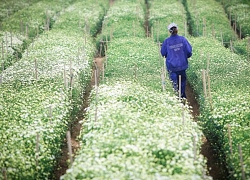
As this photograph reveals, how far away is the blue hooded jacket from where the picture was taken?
17.4 metres

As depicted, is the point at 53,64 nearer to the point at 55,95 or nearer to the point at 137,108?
the point at 55,95

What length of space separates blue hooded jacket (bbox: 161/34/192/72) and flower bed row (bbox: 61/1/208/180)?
1.29 metres

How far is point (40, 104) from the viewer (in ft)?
45.0

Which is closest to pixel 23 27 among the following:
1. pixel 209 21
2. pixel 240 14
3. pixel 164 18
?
pixel 164 18

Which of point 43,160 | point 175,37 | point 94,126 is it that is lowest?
point 43,160

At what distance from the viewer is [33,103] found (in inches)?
545

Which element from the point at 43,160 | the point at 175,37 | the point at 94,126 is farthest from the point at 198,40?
the point at 43,160

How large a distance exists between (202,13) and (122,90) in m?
24.9

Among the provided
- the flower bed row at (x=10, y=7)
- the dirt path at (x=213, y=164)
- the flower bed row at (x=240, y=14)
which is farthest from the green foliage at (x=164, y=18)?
the flower bed row at (x=10, y=7)

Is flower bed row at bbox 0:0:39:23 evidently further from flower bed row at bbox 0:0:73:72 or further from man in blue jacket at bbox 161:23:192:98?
man in blue jacket at bbox 161:23:192:98

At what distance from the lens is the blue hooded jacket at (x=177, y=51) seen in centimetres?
1744

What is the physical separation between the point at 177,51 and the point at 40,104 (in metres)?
7.69

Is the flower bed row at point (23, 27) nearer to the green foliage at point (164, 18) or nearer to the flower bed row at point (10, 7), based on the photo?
the flower bed row at point (10, 7)

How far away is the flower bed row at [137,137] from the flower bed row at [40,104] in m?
1.23
